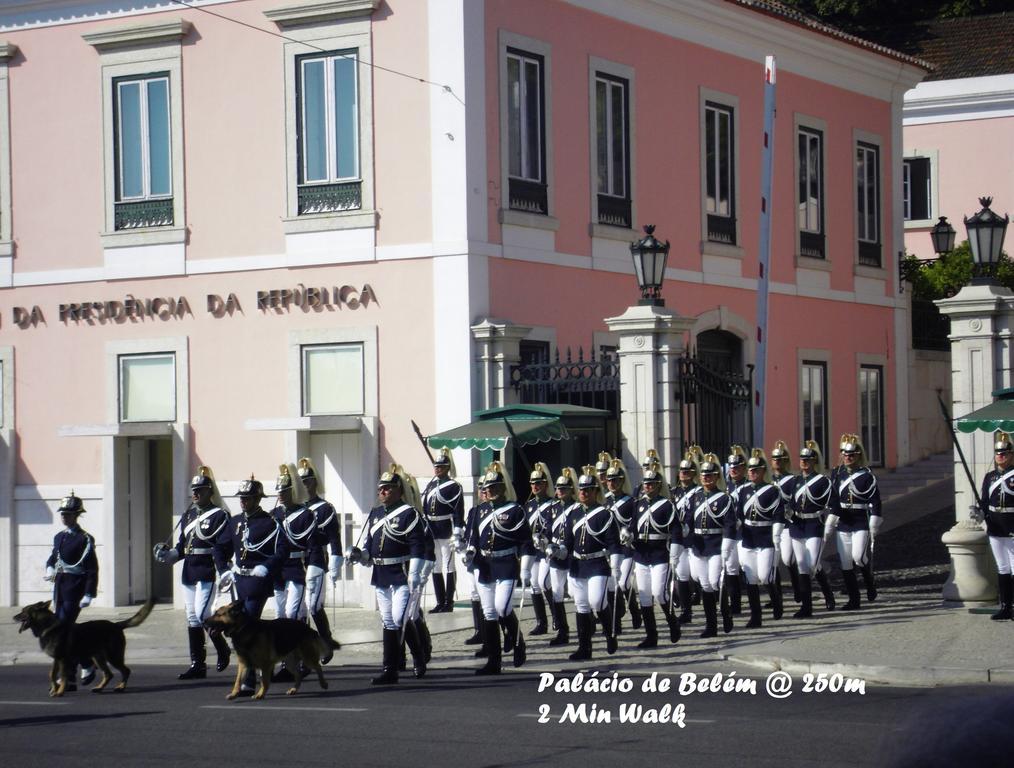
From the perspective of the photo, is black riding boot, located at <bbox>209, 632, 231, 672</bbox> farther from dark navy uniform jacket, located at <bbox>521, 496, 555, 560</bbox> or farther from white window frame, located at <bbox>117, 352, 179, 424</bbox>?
white window frame, located at <bbox>117, 352, 179, 424</bbox>

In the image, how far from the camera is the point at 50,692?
1384 centimetres

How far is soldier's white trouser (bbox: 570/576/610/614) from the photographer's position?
14.9m

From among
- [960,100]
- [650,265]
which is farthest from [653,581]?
[960,100]

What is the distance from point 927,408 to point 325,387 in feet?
43.8

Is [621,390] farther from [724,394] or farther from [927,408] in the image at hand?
[927,408]

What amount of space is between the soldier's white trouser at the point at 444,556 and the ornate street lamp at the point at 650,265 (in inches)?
146

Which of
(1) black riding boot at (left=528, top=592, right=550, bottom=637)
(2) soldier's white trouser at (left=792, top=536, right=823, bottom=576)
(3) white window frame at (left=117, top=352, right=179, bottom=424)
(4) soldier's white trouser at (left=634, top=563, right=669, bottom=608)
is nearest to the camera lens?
(4) soldier's white trouser at (left=634, top=563, right=669, bottom=608)

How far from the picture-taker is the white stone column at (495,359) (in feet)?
64.8

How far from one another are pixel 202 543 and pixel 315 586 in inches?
47.9

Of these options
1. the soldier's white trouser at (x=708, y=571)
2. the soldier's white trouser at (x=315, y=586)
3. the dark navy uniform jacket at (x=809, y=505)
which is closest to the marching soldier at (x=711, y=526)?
the soldier's white trouser at (x=708, y=571)

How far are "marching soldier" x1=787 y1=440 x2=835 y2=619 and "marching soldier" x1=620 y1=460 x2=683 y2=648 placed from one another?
243cm

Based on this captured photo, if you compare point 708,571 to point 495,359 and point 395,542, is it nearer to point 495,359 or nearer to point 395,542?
point 395,542

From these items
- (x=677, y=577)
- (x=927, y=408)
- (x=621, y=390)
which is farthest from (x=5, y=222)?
(x=927, y=408)

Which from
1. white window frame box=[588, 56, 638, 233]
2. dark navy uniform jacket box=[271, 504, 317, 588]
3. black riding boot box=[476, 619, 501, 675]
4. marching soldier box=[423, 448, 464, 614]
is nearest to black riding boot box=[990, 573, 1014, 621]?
black riding boot box=[476, 619, 501, 675]
